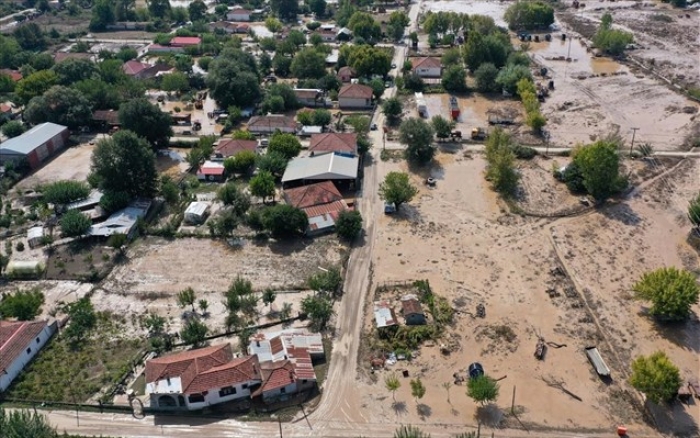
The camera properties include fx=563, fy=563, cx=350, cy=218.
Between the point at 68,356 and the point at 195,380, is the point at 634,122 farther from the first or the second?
the point at 68,356

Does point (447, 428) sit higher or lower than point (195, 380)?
lower

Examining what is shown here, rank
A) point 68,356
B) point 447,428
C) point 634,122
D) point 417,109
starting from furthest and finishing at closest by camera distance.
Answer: point 417,109 < point 634,122 < point 68,356 < point 447,428

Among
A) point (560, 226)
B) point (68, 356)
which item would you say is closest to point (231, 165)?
point (68, 356)

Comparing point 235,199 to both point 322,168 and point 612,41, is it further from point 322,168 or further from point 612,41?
point 612,41

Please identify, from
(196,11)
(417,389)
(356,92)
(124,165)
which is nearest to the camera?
(417,389)

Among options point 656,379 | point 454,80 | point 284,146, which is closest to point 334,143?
point 284,146

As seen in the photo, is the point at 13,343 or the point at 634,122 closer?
the point at 13,343

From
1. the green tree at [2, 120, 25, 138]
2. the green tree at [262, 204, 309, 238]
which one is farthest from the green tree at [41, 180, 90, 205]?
the green tree at [2, 120, 25, 138]

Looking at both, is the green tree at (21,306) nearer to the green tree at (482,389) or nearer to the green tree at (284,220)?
the green tree at (284,220)

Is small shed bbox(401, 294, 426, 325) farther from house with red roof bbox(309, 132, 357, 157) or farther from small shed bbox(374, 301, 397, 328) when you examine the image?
house with red roof bbox(309, 132, 357, 157)
